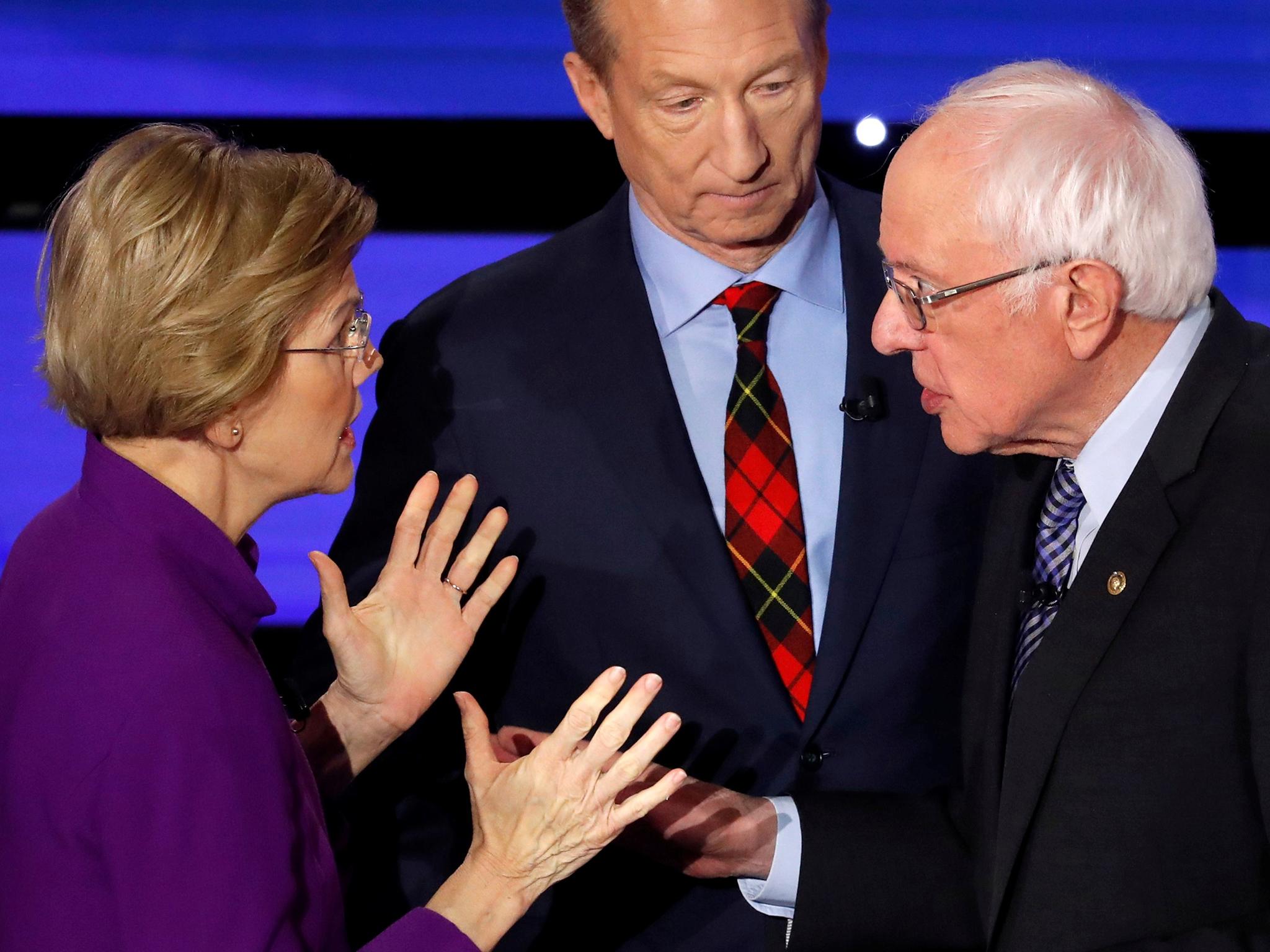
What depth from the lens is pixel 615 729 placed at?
5.43ft

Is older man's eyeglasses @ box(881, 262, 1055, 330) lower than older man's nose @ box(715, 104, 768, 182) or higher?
lower

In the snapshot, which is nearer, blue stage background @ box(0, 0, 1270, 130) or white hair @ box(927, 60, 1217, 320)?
white hair @ box(927, 60, 1217, 320)

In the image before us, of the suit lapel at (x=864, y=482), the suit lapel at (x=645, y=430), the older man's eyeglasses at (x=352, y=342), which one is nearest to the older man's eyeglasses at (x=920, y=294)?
the suit lapel at (x=864, y=482)

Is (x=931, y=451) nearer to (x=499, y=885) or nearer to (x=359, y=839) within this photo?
(x=499, y=885)

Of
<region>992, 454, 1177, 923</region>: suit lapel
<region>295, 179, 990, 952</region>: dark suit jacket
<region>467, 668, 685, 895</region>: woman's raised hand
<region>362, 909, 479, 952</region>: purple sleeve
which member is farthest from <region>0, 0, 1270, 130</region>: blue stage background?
<region>362, 909, 479, 952</region>: purple sleeve

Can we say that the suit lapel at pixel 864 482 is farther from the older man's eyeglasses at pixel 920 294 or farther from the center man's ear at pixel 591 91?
the center man's ear at pixel 591 91

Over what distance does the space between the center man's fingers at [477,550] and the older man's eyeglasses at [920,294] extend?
2.07 feet

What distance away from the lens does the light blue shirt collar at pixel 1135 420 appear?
5.64 feet

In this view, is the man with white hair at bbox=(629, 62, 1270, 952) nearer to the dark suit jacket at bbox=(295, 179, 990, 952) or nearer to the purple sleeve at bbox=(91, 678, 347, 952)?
the dark suit jacket at bbox=(295, 179, 990, 952)

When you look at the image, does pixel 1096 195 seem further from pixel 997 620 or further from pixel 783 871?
pixel 783 871

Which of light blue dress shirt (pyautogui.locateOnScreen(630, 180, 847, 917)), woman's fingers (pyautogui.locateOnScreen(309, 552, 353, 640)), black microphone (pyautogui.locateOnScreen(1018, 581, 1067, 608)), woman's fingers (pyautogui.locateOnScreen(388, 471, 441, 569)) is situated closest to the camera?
black microphone (pyautogui.locateOnScreen(1018, 581, 1067, 608))

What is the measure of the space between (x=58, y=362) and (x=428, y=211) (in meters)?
1.48

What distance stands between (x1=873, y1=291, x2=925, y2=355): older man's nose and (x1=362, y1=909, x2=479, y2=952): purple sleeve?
0.87m

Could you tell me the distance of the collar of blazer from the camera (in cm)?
165
